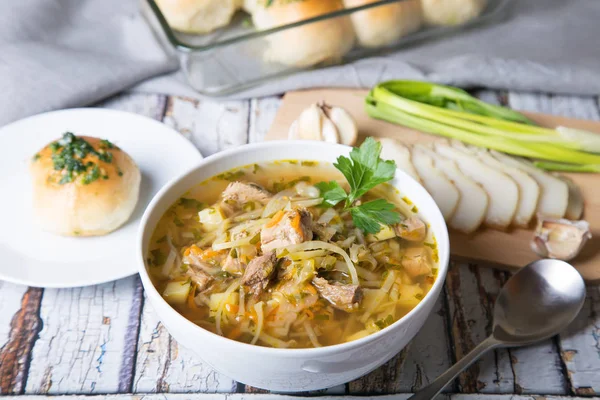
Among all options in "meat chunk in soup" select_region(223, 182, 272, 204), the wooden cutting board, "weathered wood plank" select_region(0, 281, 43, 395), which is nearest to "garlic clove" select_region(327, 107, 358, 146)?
the wooden cutting board

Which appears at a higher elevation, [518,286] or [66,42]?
[66,42]

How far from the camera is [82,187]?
9.67ft

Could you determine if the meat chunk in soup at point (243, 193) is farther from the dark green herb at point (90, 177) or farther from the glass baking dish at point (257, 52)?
the glass baking dish at point (257, 52)

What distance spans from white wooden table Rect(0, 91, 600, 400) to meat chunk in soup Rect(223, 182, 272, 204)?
2.13 feet

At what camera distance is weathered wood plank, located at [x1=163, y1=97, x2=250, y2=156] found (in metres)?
3.67

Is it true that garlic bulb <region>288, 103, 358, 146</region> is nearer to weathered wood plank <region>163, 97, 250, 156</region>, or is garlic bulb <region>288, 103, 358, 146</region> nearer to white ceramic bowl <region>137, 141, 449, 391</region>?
weathered wood plank <region>163, 97, 250, 156</region>

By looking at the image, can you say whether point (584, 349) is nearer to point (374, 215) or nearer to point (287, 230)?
point (374, 215)

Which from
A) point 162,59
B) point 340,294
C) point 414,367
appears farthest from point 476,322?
point 162,59

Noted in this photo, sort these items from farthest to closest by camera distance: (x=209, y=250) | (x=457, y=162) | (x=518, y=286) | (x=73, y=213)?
(x=457, y=162)
(x=73, y=213)
(x=518, y=286)
(x=209, y=250)

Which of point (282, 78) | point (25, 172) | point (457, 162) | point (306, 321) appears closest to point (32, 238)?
point (25, 172)

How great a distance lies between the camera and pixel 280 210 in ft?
7.88

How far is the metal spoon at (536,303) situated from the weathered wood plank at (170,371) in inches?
41.5

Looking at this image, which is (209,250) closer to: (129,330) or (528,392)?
(129,330)

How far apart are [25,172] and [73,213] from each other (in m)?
0.58
